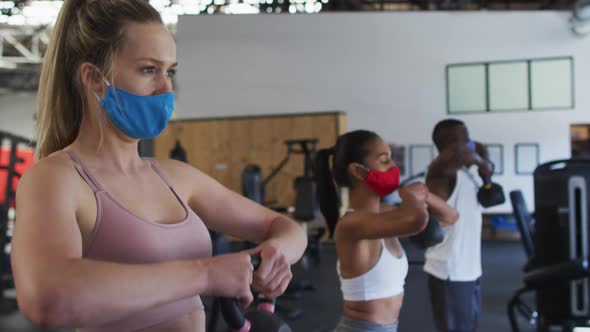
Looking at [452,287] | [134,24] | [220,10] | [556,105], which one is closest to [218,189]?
[134,24]

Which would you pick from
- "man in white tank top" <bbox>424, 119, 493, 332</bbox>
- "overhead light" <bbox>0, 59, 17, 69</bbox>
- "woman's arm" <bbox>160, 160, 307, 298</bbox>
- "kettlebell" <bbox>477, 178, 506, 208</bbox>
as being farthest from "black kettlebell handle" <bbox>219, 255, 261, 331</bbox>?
"overhead light" <bbox>0, 59, 17, 69</bbox>

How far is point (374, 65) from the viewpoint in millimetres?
9266

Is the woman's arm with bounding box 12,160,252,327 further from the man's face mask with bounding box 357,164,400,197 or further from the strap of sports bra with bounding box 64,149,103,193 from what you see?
the man's face mask with bounding box 357,164,400,197

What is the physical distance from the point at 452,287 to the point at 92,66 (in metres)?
2.08

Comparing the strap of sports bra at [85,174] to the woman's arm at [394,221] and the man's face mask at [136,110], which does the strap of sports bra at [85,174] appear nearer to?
the man's face mask at [136,110]

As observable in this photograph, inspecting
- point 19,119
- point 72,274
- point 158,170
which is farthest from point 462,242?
point 19,119

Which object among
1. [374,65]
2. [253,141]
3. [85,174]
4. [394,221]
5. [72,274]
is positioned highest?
[374,65]

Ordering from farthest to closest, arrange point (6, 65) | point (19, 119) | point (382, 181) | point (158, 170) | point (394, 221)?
point (6, 65), point (19, 119), point (382, 181), point (394, 221), point (158, 170)

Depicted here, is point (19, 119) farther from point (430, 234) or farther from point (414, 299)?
point (430, 234)

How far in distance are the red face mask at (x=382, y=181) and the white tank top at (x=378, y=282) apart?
0.23 meters

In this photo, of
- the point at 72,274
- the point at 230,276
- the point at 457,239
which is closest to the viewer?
the point at 72,274

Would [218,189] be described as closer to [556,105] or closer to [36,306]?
[36,306]

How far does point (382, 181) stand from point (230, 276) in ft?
4.12

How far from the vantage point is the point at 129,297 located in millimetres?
673
